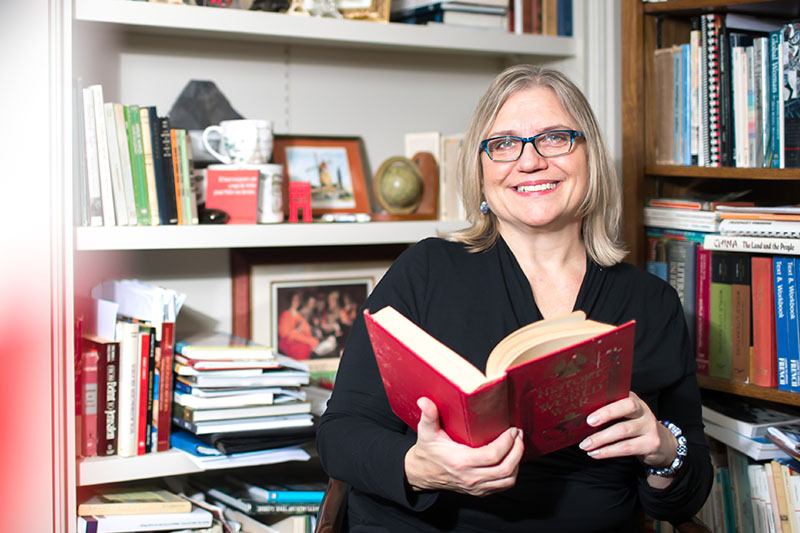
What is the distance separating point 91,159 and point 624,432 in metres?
1.15

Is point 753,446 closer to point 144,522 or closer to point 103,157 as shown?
point 144,522

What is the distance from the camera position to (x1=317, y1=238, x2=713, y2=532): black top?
1.24 metres

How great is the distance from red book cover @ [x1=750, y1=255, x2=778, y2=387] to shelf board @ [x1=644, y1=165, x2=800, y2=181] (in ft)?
0.57

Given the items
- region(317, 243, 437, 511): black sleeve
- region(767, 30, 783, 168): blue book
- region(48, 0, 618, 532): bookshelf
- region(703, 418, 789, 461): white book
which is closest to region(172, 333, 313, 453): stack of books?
region(48, 0, 618, 532): bookshelf

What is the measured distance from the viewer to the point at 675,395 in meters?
1.41

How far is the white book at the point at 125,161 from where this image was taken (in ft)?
→ 5.32

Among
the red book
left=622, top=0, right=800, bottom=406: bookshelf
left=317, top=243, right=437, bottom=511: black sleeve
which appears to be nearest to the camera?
the red book

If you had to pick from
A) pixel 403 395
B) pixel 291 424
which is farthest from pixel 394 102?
pixel 403 395

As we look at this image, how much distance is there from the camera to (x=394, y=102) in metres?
2.19

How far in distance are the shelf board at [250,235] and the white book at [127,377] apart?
0.18 meters

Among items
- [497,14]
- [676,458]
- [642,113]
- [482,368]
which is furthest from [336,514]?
[497,14]

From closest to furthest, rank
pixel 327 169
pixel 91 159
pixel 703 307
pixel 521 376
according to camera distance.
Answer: pixel 521 376, pixel 91 159, pixel 703 307, pixel 327 169

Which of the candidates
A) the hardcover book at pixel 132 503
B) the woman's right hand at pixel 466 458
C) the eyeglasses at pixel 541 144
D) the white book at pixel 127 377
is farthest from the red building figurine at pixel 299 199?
the woman's right hand at pixel 466 458

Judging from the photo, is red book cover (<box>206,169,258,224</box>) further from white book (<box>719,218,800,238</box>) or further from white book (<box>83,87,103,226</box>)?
white book (<box>719,218,800,238</box>)
